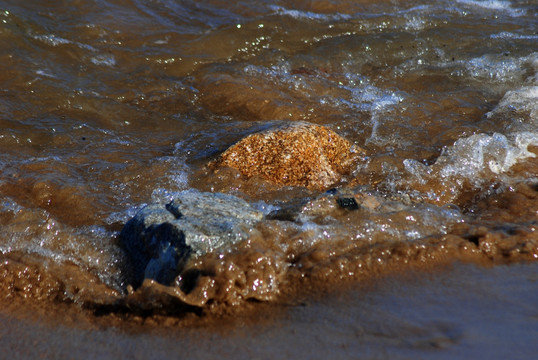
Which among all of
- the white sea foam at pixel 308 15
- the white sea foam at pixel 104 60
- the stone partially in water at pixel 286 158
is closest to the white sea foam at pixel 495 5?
the white sea foam at pixel 308 15

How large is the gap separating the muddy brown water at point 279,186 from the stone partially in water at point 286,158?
0.11 meters

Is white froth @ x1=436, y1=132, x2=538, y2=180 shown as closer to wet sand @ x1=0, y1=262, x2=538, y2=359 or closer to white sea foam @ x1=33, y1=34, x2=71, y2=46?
wet sand @ x1=0, y1=262, x2=538, y2=359

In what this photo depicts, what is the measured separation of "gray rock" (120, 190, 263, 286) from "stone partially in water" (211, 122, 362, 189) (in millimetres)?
747

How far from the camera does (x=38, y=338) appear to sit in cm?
253

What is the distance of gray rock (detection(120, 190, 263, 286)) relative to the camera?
2.86m

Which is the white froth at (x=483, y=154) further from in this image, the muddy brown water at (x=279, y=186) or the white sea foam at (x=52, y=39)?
the white sea foam at (x=52, y=39)

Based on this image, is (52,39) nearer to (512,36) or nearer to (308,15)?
(308,15)

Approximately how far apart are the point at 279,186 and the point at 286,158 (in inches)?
9.4

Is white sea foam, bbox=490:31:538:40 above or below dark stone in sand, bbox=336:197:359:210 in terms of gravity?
above

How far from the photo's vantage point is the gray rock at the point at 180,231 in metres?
2.86

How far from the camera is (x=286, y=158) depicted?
13.6 feet

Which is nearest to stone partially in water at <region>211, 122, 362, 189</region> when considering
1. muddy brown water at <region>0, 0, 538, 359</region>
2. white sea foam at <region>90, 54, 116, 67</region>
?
muddy brown water at <region>0, 0, 538, 359</region>

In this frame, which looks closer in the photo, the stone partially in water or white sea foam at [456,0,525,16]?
the stone partially in water

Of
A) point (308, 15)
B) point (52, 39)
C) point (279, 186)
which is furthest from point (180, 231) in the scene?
point (308, 15)
